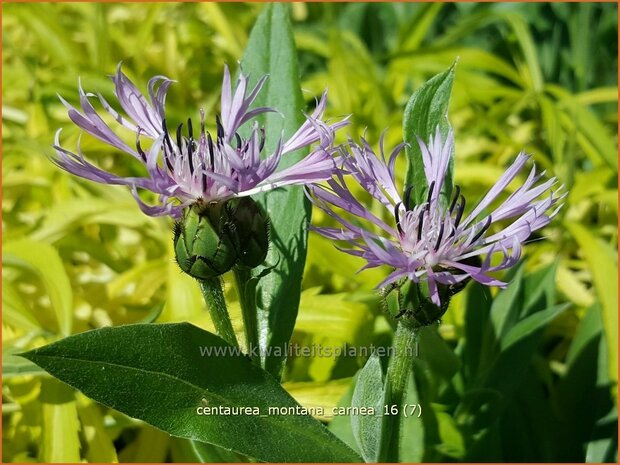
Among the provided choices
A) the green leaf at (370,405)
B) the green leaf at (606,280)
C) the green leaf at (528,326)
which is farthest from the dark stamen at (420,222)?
the green leaf at (606,280)

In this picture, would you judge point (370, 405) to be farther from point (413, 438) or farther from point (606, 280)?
point (606, 280)

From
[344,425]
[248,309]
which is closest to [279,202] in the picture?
[248,309]

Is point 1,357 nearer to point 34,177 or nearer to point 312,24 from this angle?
point 34,177

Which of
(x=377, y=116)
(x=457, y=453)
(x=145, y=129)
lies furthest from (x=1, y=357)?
(x=377, y=116)

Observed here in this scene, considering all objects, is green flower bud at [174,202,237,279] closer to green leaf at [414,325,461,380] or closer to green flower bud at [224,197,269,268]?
green flower bud at [224,197,269,268]

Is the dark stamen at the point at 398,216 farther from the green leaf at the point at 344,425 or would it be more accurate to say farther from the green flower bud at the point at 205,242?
the green leaf at the point at 344,425

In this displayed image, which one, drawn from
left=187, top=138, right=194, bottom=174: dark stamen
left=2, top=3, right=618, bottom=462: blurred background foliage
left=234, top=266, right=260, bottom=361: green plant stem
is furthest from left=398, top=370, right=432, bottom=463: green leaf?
left=187, top=138, right=194, bottom=174: dark stamen
